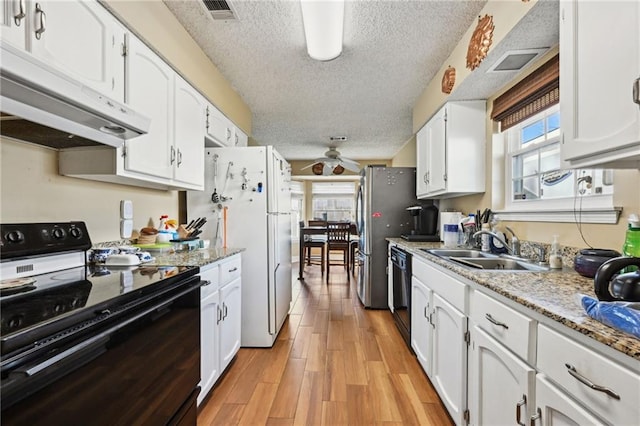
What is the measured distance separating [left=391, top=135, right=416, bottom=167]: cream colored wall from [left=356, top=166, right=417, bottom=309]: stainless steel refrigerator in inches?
55.8

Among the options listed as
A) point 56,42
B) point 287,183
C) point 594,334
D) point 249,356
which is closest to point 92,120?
point 56,42

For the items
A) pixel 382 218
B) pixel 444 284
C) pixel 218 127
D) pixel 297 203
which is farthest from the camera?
pixel 297 203

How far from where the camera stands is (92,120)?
3.95ft

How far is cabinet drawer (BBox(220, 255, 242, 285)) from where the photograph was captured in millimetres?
1928

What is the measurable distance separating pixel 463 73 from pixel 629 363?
80.5 inches

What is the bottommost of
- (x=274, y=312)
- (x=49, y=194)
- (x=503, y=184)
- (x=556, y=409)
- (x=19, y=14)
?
(x=274, y=312)

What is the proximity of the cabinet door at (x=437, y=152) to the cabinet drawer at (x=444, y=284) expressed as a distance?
2.88 ft

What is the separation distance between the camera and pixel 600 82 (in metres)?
1.00

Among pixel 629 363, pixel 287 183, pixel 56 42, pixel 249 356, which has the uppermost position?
pixel 56 42

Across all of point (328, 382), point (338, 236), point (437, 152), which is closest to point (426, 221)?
point (437, 152)

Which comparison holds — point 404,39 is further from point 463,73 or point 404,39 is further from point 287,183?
point 287,183

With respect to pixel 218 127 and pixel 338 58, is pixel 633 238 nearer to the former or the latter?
pixel 338 58

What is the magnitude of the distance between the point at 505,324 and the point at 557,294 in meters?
0.19

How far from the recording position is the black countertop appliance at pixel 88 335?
65cm
